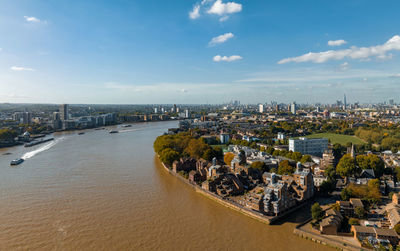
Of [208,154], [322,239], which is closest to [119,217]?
[322,239]

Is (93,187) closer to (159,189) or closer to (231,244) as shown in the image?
(159,189)

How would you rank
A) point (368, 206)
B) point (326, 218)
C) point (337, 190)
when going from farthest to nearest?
point (337, 190) → point (368, 206) → point (326, 218)

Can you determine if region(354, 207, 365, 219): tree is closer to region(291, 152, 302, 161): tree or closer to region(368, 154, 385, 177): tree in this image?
region(368, 154, 385, 177): tree

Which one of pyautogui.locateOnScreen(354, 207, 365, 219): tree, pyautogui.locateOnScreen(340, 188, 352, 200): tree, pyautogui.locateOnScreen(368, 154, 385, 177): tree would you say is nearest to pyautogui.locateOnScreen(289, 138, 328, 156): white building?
pyautogui.locateOnScreen(368, 154, 385, 177): tree

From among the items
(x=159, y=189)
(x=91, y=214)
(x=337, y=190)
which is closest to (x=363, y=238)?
(x=337, y=190)

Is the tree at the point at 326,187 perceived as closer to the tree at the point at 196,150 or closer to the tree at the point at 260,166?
the tree at the point at 260,166

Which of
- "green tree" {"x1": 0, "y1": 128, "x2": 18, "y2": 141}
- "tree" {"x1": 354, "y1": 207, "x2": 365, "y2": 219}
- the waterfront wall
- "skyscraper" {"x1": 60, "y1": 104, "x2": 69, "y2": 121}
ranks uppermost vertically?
"skyscraper" {"x1": 60, "y1": 104, "x2": 69, "y2": 121}

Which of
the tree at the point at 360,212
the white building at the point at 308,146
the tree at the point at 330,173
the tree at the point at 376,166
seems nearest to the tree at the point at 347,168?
the tree at the point at 330,173
